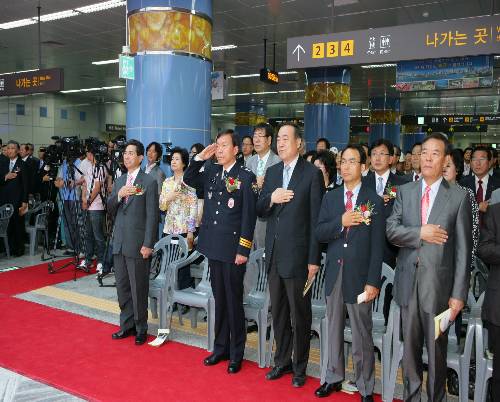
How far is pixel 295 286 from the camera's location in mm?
3189

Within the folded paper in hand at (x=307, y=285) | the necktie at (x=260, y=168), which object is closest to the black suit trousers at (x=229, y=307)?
the folded paper in hand at (x=307, y=285)

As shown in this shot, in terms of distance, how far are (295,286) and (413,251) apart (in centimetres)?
82

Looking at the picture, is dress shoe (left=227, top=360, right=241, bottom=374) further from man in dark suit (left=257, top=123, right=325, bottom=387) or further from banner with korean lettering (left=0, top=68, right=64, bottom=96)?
banner with korean lettering (left=0, top=68, right=64, bottom=96)

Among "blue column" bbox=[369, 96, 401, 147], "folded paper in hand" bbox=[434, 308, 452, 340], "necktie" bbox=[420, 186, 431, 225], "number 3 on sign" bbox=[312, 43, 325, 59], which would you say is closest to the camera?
"folded paper in hand" bbox=[434, 308, 452, 340]

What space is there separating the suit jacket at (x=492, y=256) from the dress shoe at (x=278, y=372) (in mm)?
1389

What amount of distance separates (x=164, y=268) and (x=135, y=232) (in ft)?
2.17

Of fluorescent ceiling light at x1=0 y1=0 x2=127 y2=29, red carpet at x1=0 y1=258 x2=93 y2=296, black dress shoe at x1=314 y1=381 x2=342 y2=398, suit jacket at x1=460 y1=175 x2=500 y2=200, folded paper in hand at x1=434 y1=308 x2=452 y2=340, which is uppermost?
fluorescent ceiling light at x1=0 y1=0 x2=127 y2=29

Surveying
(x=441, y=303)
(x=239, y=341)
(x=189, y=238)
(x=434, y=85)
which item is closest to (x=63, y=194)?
(x=189, y=238)

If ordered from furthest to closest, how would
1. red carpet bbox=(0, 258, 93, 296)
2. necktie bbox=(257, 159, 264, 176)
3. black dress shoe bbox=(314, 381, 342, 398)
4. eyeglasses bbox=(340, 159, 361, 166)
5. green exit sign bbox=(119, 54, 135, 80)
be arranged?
green exit sign bbox=(119, 54, 135, 80)
red carpet bbox=(0, 258, 93, 296)
necktie bbox=(257, 159, 264, 176)
black dress shoe bbox=(314, 381, 342, 398)
eyeglasses bbox=(340, 159, 361, 166)

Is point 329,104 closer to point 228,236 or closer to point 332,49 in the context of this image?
point 332,49

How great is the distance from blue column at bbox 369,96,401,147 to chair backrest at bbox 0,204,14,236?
13.8 m

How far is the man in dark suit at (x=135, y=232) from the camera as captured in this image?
13.2 feet

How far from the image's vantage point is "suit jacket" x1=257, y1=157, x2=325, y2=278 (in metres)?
3.17

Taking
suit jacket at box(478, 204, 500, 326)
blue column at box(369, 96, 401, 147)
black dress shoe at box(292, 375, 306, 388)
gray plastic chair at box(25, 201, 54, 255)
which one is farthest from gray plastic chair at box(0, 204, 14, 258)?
blue column at box(369, 96, 401, 147)
